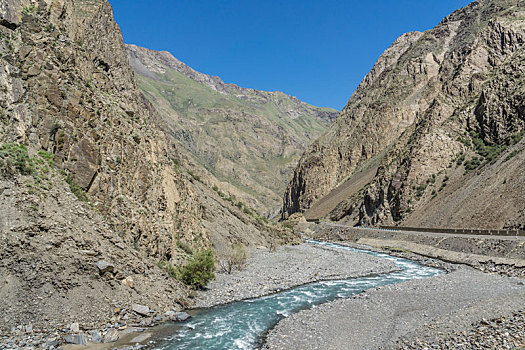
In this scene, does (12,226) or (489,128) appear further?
(489,128)

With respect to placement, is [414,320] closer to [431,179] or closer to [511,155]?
[511,155]

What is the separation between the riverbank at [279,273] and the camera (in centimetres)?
2144

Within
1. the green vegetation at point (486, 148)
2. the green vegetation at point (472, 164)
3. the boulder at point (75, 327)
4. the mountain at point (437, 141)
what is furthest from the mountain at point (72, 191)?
the green vegetation at point (486, 148)

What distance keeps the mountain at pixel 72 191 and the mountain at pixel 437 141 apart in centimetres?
3370

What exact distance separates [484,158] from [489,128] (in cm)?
737

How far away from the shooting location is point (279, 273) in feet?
93.4

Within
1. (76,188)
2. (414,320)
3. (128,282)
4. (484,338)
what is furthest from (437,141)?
(76,188)

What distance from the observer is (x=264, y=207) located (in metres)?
146

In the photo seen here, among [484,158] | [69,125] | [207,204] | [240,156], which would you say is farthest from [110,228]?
[240,156]

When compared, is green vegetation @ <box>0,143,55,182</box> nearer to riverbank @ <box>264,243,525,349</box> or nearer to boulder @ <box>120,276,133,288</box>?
boulder @ <box>120,276,133,288</box>

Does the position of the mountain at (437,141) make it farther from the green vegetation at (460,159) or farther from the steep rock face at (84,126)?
the steep rock face at (84,126)

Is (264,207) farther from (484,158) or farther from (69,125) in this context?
(69,125)

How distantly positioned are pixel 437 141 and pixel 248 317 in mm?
55847

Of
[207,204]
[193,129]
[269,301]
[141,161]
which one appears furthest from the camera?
[193,129]
